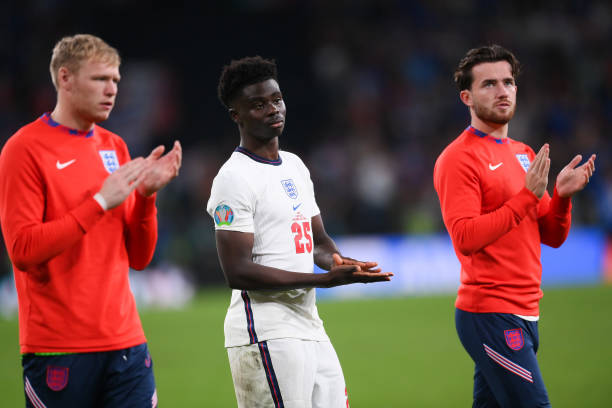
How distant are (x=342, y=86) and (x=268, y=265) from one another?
1725 centimetres

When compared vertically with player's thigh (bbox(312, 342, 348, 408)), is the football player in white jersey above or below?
above

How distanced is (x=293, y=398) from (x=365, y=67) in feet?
59.1

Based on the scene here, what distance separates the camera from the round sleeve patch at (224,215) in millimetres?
3775

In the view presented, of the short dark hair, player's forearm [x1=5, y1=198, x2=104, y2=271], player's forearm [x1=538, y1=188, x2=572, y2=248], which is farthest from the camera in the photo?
the short dark hair

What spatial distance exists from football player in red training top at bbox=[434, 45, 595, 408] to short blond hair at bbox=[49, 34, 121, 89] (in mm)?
2047

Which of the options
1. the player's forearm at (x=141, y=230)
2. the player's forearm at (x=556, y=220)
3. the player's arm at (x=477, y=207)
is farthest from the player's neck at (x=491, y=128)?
the player's forearm at (x=141, y=230)

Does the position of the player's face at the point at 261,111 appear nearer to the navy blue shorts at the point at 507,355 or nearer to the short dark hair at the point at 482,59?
the short dark hair at the point at 482,59

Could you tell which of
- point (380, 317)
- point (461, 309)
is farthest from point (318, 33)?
point (461, 309)

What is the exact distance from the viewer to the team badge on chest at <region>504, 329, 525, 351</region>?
406 cm

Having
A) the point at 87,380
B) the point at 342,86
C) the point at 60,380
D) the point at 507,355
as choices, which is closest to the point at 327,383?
the point at 507,355

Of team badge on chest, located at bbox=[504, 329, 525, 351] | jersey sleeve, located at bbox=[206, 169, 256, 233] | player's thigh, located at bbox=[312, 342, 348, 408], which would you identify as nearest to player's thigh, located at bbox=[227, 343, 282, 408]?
player's thigh, located at bbox=[312, 342, 348, 408]

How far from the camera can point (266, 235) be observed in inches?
153

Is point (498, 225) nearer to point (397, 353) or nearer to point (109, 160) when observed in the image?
point (109, 160)

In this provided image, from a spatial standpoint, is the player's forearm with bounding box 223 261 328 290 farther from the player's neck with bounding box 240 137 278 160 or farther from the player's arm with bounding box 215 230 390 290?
the player's neck with bounding box 240 137 278 160
